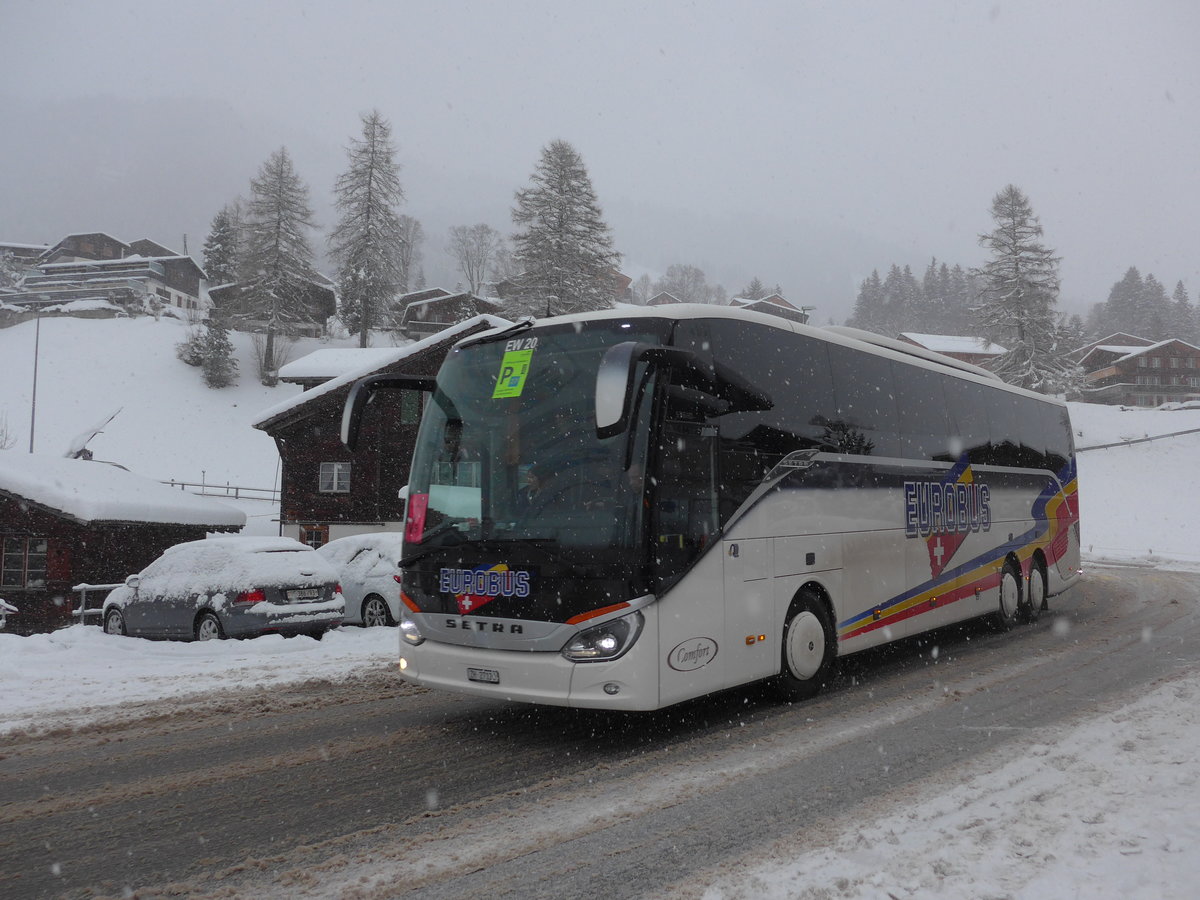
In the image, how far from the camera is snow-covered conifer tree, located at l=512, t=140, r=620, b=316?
151ft

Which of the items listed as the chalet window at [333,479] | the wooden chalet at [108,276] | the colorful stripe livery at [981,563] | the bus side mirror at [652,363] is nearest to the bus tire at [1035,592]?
the colorful stripe livery at [981,563]

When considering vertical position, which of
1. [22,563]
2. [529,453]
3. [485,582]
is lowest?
[22,563]

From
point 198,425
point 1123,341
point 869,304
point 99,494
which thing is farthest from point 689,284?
point 99,494

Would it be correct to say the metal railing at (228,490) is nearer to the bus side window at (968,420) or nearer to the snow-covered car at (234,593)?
the snow-covered car at (234,593)

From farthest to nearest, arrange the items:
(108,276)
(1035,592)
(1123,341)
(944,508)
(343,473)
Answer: (1123,341) < (108,276) < (343,473) < (1035,592) < (944,508)

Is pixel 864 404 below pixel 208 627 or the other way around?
the other way around

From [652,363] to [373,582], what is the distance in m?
9.80

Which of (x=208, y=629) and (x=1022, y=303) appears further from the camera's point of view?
(x=1022, y=303)

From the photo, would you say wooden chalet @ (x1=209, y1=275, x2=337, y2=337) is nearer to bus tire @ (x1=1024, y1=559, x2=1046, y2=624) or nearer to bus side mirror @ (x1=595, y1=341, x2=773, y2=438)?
bus tire @ (x1=1024, y1=559, x2=1046, y2=624)

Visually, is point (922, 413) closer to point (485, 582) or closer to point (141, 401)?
point (485, 582)

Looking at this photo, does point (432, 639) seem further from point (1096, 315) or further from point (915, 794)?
point (1096, 315)

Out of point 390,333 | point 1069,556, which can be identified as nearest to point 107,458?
point 390,333

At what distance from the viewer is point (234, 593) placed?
38.5 ft

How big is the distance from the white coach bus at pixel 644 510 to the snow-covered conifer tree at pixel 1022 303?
162ft
